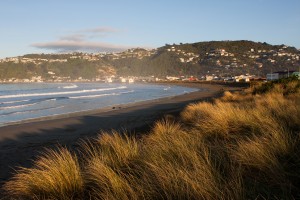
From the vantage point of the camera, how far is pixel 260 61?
133 m

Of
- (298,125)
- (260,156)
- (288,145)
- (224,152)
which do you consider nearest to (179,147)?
(224,152)

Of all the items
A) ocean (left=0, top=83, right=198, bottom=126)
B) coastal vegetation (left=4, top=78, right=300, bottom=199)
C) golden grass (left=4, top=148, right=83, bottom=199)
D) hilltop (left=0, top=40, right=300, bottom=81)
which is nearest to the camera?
coastal vegetation (left=4, top=78, right=300, bottom=199)

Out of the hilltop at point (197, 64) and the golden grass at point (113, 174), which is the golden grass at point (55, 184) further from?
the hilltop at point (197, 64)

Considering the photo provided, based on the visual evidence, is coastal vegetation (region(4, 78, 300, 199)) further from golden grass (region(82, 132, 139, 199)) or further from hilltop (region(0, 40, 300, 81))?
hilltop (region(0, 40, 300, 81))

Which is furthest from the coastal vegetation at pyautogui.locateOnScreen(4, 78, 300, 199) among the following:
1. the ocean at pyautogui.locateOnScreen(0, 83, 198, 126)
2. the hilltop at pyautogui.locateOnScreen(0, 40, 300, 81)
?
the hilltop at pyautogui.locateOnScreen(0, 40, 300, 81)

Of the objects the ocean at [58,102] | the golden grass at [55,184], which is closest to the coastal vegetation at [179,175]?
the golden grass at [55,184]

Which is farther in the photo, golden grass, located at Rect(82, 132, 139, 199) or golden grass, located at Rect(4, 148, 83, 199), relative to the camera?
golden grass, located at Rect(4, 148, 83, 199)

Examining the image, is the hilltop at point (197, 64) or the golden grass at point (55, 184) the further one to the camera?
the hilltop at point (197, 64)

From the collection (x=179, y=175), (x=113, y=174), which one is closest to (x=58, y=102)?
(x=113, y=174)

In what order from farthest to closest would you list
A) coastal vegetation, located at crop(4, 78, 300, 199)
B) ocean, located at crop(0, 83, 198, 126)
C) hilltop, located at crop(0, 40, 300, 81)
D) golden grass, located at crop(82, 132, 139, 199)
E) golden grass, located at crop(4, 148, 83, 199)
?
1. hilltop, located at crop(0, 40, 300, 81)
2. ocean, located at crop(0, 83, 198, 126)
3. golden grass, located at crop(4, 148, 83, 199)
4. golden grass, located at crop(82, 132, 139, 199)
5. coastal vegetation, located at crop(4, 78, 300, 199)

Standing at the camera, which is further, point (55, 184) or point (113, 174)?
point (55, 184)

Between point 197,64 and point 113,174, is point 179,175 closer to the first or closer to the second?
point 113,174

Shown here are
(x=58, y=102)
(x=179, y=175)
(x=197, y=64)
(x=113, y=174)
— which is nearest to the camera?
(x=179, y=175)

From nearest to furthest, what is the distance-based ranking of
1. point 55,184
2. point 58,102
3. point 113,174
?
point 113,174 → point 55,184 → point 58,102
